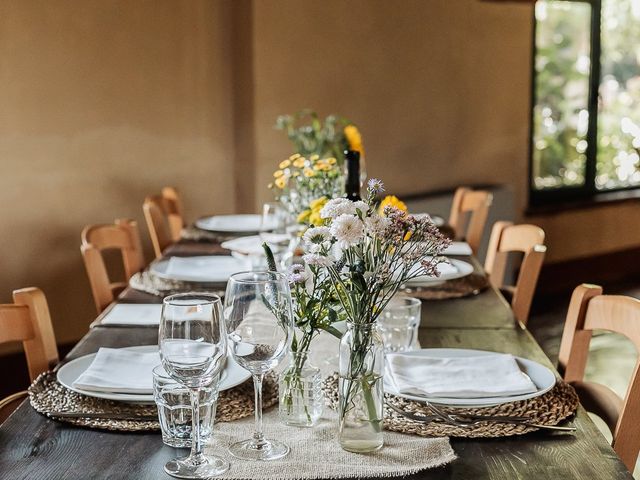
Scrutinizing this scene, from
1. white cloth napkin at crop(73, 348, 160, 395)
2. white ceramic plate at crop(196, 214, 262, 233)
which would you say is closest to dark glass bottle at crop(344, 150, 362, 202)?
white cloth napkin at crop(73, 348, 160, 395)

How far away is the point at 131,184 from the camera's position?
4500mm

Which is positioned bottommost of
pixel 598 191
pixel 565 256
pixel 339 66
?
pixel 565 256

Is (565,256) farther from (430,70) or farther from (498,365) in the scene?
(498,365)

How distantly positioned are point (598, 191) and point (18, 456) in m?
6.07

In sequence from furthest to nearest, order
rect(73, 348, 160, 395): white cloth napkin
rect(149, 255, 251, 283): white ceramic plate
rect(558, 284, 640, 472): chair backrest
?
1. rect(149, 255, 251, 283): white ceramic plate
2. rect(558, 284, 640, 472): chair backrest
3. rect(73, 348, 160, 395): white cloth napkin

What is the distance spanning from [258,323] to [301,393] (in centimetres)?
20

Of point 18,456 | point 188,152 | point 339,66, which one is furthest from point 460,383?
point 339,66

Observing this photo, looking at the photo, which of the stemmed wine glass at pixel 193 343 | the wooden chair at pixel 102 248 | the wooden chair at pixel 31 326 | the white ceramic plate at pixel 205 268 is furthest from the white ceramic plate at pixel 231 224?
the stemmed wine glass at pixel 193 343

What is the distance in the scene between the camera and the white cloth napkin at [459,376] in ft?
5.02

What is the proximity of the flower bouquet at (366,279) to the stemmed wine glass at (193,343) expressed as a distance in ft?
0.54

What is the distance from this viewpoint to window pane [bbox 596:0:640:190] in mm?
6648

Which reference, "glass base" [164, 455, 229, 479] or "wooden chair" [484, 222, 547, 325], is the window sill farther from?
"glass base" [164, 455, 229, 479]

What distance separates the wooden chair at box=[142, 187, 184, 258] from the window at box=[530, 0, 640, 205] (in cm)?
307

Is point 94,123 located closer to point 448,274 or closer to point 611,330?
point 448,274
